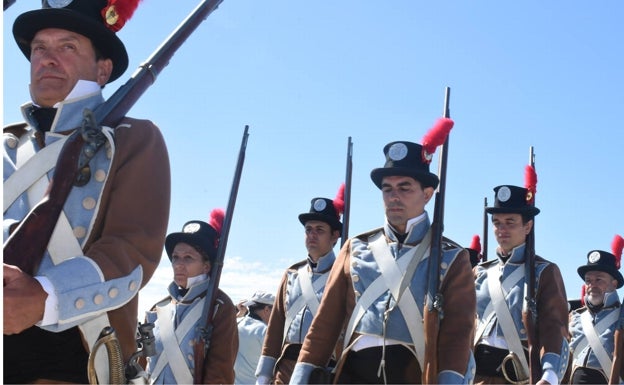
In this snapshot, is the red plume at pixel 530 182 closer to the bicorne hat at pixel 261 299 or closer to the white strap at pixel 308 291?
the white strap at pixel 308 291

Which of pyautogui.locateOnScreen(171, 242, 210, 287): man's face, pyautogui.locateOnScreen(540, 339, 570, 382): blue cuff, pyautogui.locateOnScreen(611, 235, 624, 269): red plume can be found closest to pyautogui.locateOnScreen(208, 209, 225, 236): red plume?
pyautogui.locateOnScreen(171, 242, 210, 287): man's face

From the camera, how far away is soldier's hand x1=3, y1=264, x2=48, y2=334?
237 centimetres

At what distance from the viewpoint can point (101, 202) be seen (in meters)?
2.88

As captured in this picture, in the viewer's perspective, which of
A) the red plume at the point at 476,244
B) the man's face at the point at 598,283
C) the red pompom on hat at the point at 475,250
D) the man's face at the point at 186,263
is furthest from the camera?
the red plume at the point at 476,244

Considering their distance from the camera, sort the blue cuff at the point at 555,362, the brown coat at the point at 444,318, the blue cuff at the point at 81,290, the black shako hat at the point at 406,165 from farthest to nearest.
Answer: the blue cuff at the point at 555,362
the black shako hat at the point at 406,165
the brown coat at the point at 444,318
the blue cuff at the point at 81,290

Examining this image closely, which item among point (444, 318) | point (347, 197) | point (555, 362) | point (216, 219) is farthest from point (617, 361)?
point (444, 318)

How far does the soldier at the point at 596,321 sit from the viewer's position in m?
11.2

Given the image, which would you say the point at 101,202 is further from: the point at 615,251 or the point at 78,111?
the point at 615,251

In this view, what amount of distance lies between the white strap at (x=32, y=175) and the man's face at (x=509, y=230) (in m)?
6.04

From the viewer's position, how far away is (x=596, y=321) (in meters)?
11.5

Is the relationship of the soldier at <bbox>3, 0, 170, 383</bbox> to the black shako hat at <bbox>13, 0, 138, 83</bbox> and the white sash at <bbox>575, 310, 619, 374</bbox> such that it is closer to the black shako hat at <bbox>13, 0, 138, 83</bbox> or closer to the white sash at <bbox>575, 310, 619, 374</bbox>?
the black shako hat at <bbox>13, 0, 138, 83</bbox>

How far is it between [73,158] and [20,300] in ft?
2.10

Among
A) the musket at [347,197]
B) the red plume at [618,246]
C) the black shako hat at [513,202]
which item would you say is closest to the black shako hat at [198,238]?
the musket at [347,197]

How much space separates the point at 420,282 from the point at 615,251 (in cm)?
869
